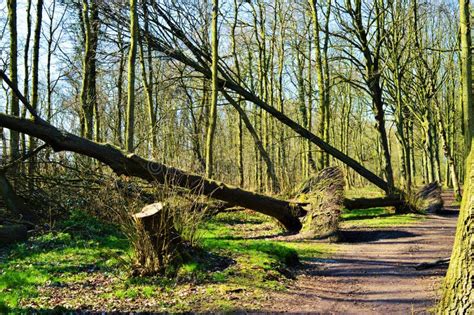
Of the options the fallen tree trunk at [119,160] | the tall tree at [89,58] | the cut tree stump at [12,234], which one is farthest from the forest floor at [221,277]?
the tall tree at [89,58]

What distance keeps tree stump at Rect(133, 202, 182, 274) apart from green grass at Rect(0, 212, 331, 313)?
0.73ft

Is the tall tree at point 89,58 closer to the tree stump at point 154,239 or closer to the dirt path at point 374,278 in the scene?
the tree stump at point 154,239

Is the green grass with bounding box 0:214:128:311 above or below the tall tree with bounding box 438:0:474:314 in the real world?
below

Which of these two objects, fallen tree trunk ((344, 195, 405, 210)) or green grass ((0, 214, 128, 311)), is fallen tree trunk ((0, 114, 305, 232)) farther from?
fallen tree trunk ((344, 195, 405, 210))

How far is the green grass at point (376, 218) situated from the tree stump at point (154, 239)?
7.55m

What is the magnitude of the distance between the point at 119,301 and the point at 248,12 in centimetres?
2163

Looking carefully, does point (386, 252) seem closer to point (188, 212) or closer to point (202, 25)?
point (188, 212)

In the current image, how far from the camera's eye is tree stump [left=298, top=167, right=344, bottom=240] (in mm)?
11211

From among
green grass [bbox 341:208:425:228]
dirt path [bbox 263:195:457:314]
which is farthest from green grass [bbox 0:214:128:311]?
green grass [bbox 341:208:425:228]

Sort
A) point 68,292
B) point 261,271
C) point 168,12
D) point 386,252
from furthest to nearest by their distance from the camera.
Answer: point 168,12 < point 386,252 < point 261,271 < point 68,292

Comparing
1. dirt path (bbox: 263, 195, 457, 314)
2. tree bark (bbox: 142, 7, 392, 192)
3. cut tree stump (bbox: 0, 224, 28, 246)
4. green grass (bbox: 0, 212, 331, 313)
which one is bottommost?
dirt path (bbox: 263, 195, 457, 314)

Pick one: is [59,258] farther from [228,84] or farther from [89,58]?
[228,84]

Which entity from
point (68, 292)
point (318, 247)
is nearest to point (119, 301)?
point (68, 292)

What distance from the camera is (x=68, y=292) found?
5.90m
